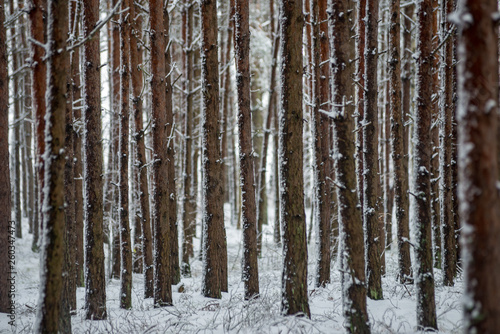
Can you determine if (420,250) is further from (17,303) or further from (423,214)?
(17,303)

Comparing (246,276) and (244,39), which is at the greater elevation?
(244,39)

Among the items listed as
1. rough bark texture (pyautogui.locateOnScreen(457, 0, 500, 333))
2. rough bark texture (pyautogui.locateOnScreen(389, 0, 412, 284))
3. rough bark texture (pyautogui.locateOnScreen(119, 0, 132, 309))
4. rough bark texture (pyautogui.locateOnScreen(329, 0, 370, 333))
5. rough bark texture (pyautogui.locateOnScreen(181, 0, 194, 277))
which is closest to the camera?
rough bark texture (pyautogui.locateOnScreen(457, 0, 500, 333))

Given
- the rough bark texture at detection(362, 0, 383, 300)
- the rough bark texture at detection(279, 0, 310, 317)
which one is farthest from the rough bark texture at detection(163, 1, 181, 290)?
the rough bark texture at detection(362, 0, 383, 300)

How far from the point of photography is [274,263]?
1186 centimetres

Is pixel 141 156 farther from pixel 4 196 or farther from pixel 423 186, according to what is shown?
pixel 423 186

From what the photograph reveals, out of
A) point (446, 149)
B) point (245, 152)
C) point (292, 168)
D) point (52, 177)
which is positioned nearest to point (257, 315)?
point (292, 168)

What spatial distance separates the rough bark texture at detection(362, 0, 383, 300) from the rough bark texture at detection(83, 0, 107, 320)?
182 inches

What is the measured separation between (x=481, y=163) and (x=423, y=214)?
2395 mm

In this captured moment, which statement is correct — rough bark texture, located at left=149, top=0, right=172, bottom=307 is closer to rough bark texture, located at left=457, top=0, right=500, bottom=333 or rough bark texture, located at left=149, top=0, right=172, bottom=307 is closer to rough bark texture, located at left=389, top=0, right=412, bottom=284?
rough bark texture, located at left=389, top=0, right=412, bottom=284

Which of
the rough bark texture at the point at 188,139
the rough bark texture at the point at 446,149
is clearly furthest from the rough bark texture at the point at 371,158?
the rough bark texture at the point at 188,139

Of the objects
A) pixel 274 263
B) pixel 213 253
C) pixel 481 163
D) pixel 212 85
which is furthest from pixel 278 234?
pixel 481 163

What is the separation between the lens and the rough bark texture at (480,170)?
262 cm

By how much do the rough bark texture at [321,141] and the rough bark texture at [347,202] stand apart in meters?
3.05

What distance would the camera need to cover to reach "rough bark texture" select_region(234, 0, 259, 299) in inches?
273
